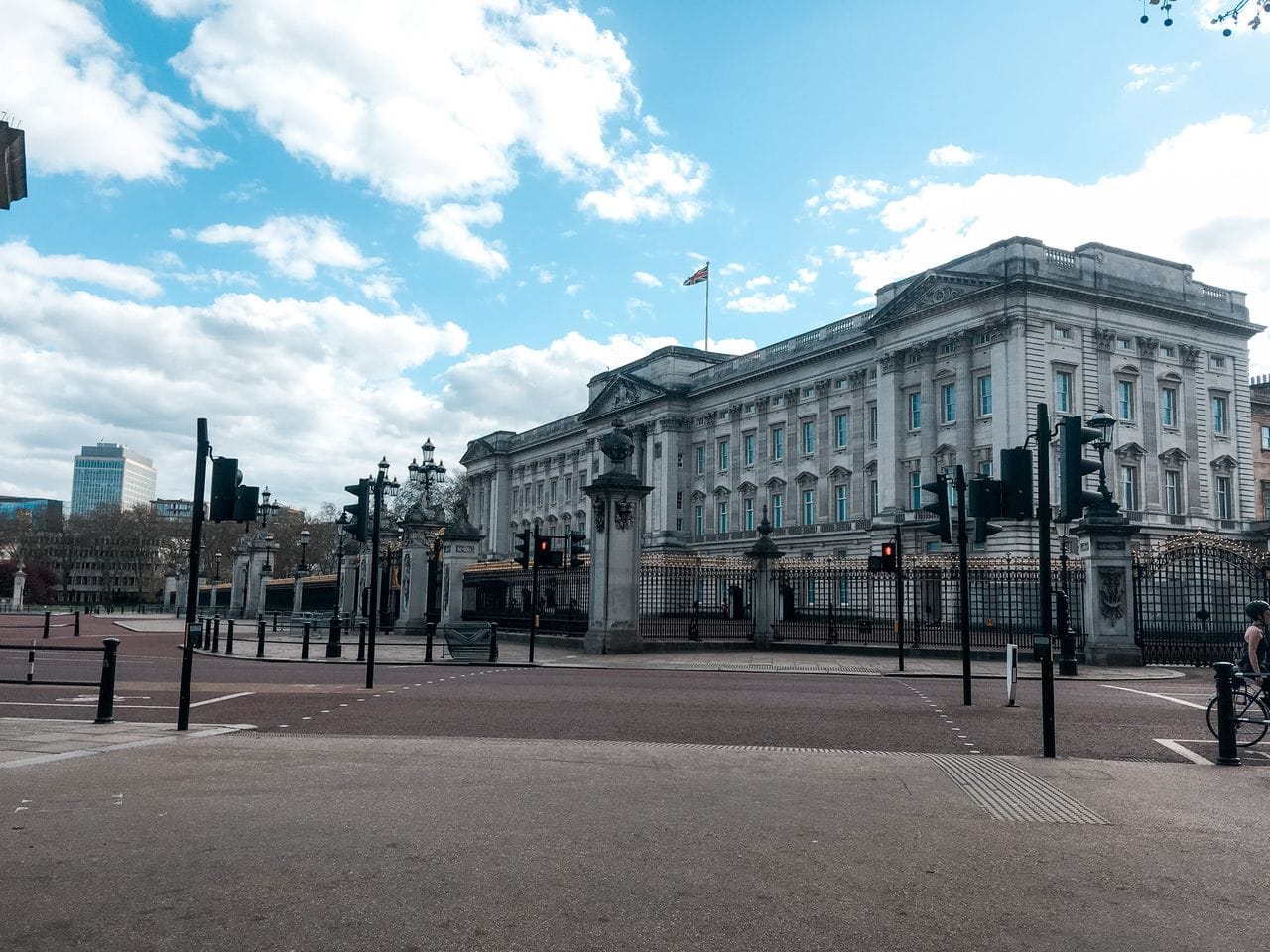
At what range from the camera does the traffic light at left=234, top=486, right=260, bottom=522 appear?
12148 millimetres

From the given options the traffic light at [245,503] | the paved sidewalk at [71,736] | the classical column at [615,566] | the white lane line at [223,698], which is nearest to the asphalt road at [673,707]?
the white lane line at [223,698]

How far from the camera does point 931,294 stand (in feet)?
191

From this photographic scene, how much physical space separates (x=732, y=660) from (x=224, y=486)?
16.2 meters

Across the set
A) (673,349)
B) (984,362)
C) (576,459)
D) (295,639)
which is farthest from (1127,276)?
(576,459)

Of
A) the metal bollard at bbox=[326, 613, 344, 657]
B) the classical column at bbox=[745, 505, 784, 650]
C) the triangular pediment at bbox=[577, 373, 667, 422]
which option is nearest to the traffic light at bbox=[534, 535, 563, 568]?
the metal bollard at bbox=[326, 613, 344, 657]

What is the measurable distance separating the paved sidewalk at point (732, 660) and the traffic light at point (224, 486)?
1122 cm

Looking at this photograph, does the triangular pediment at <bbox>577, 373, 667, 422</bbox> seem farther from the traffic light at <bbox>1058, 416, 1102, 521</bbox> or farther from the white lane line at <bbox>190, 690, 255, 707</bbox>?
the traffic light at <bbox>1058, 416, 1102, 521</bbox>

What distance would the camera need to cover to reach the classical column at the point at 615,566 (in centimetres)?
2672

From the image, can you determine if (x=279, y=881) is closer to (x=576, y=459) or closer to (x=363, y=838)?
(x=363, y=838)

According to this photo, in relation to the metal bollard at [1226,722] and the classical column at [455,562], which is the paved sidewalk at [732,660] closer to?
the classical column at [455,562]

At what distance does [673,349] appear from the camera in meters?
86.6

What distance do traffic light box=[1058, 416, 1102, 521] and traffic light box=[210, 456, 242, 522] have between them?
957cm

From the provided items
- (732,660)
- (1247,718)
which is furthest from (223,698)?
(1247,718)

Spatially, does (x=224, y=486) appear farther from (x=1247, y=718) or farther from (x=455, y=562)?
(x=455, y=562)
